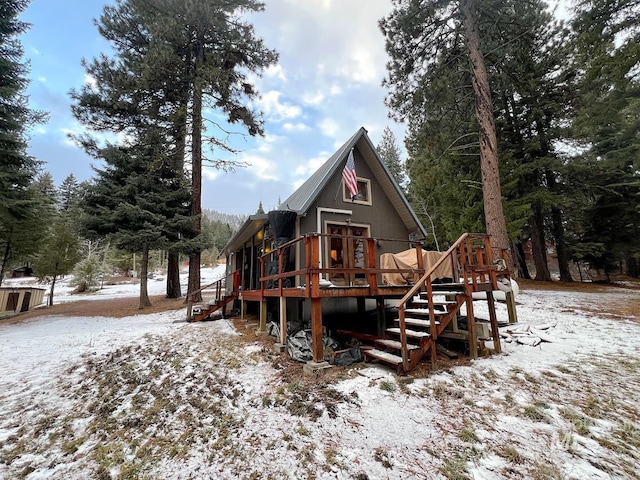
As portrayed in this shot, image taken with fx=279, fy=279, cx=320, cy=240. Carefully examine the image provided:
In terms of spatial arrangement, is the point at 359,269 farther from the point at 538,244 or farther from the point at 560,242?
the point at 560,242

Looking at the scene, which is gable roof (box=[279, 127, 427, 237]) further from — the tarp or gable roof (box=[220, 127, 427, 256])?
the tarp

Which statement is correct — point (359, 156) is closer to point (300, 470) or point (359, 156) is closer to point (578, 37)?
point (578, 37)

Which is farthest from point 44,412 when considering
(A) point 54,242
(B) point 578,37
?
(A) point 54,242

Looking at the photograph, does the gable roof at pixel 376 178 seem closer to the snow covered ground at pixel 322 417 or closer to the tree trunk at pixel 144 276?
the snow covered ground at pixel 322 417

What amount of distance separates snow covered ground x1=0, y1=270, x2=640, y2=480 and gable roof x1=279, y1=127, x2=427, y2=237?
5.29m

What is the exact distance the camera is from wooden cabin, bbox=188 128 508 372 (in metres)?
5.22

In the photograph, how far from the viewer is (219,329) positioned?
356 inches

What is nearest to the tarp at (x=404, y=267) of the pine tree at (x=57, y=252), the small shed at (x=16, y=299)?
the pine tree at (x=57, y=252)

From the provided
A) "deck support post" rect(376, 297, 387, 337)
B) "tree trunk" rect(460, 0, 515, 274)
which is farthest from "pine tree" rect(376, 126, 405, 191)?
"deck support post" rect(376, 297, 387, 337)

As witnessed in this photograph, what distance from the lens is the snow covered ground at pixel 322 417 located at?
2.76 meters

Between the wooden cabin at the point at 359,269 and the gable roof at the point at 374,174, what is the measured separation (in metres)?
0.04

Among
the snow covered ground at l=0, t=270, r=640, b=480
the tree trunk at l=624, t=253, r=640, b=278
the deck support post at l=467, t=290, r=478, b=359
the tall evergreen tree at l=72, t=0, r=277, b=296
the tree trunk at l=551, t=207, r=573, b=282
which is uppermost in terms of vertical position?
the tall evergreen tree at l=72, t=0, r=277, b=296

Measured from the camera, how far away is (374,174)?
10.6 m

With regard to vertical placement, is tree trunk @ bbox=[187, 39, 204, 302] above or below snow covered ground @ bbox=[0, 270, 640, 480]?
above
